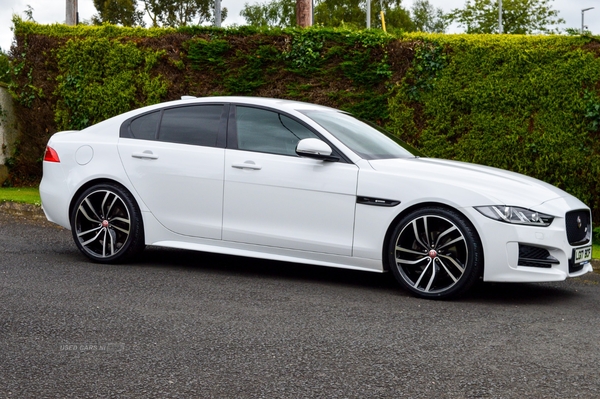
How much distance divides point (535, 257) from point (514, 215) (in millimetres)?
369

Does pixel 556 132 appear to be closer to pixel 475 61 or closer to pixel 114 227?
pixel 475 61

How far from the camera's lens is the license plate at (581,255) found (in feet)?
22.2

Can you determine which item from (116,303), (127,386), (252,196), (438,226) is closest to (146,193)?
(252,196)

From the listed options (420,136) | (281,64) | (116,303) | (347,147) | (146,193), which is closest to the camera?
(116,303)

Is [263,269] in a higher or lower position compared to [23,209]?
higher

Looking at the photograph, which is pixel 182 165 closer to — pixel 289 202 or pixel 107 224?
pixel 107 224

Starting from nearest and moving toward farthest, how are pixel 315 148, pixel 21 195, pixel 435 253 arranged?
pixel 435 253 < pixel 315 148 < pixel 21 195

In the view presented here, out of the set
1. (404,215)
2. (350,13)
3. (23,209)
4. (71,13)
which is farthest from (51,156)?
(350,13)

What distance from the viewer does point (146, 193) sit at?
7809 mm

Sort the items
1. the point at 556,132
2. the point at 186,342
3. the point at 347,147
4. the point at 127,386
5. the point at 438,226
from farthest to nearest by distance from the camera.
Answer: the point at 556,132 → the point at 347,147 → the point at 438,226 → the point at 186,342 → the point at 127,386

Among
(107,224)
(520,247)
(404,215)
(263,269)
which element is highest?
(404,215)

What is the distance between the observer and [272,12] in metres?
78.7

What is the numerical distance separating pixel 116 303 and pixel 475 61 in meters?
7.05

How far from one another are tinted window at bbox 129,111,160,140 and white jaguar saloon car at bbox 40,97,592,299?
0.01 m
